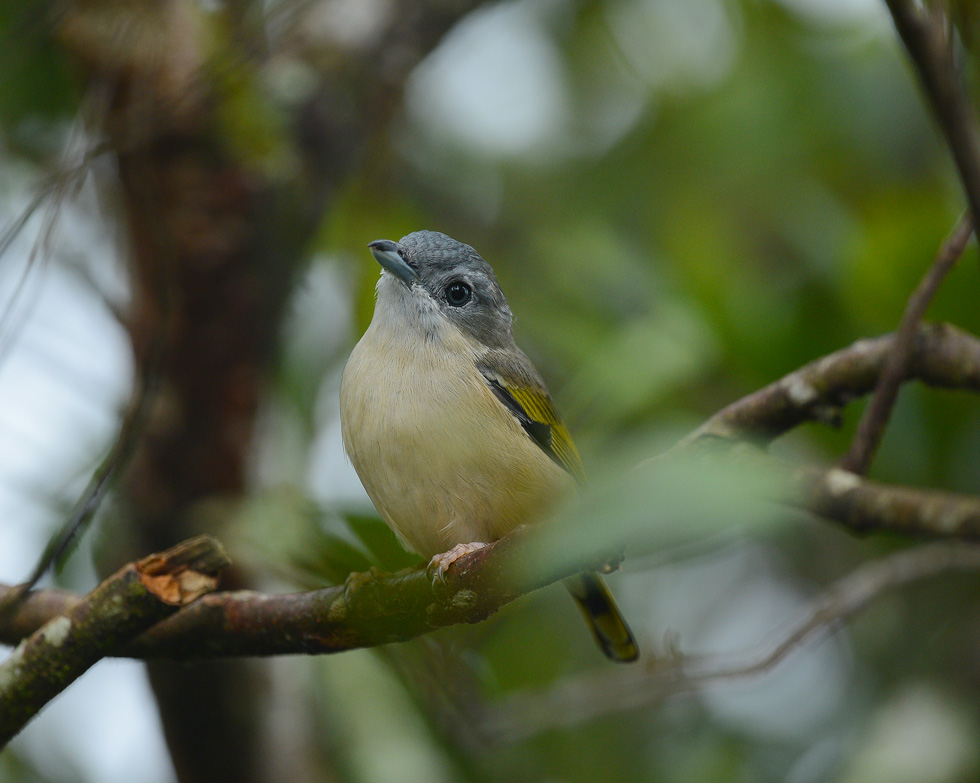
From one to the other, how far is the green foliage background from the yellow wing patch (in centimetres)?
15

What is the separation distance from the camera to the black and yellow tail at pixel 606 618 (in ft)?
11.7

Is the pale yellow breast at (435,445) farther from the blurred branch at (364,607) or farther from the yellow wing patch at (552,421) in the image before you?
the blurred branch at (364,607)

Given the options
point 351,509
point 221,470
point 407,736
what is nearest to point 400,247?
point 351,509

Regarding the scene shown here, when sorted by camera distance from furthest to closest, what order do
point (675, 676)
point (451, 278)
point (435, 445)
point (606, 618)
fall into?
point (675, 676), point (606, 618), point (451, 278), point (435, 445)

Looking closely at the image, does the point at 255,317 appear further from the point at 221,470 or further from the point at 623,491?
the point at 623,491

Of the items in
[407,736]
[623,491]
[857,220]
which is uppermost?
[623,491]

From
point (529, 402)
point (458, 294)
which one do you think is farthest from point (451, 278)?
point (529, 402)

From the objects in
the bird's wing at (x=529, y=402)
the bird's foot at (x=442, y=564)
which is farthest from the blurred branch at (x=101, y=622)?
the bird's wing at (x=529, y=402)

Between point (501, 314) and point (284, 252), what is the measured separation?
1.85 m

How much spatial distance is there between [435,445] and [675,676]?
1582 mm

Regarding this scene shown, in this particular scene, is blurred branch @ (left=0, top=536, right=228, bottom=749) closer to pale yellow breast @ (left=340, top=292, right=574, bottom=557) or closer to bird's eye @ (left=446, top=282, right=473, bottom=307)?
pale yellow breast @ (left=340, top=292, right=574, bottom=557)

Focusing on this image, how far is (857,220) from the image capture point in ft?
16.5

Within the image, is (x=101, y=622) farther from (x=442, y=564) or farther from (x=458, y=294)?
(x=458, y=294)

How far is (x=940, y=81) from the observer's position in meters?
1.46
